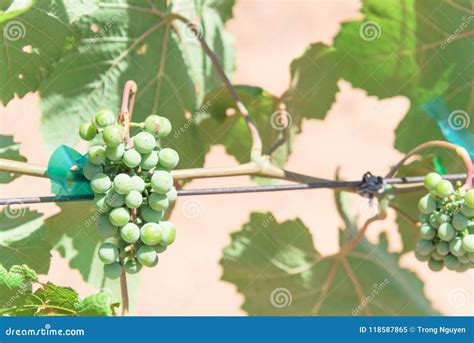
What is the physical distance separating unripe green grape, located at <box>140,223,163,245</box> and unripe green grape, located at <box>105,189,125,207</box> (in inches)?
1.5

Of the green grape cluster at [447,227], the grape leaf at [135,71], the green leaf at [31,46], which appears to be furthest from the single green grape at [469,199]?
the green leaf at [31,46]

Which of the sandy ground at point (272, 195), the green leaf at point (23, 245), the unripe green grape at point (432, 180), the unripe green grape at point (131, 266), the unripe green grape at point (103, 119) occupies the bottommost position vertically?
the unripe green grape at point (131, 266)

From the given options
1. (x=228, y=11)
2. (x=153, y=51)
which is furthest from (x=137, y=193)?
(x=228, y=11)

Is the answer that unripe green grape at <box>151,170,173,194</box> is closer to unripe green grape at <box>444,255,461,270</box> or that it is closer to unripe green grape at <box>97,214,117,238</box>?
unripe green grape at <box>97,214,117,238</box>

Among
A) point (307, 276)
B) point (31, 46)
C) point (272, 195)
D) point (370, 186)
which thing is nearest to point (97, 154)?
point (31, 46)

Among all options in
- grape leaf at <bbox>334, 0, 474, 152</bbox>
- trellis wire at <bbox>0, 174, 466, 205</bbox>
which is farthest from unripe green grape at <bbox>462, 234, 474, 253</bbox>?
grape leaf at <bbox>334, 0, 474, 152</bbox>

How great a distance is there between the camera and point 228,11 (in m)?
1.37

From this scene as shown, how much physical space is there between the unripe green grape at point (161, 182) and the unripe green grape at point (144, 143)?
0.10 feet

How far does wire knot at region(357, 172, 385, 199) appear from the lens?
Answer: 3.66ft

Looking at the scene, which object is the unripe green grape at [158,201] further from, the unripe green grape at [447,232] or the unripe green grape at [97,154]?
the unripe green grape at [447,232]

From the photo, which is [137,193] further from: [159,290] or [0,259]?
[159,290]

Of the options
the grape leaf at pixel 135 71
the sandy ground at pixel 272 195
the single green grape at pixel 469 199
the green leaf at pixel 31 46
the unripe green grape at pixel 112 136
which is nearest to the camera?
the unripe green grape at pixel 112 136

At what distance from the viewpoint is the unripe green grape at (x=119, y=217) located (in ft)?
2.72

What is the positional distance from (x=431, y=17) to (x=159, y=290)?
7.39 feet
